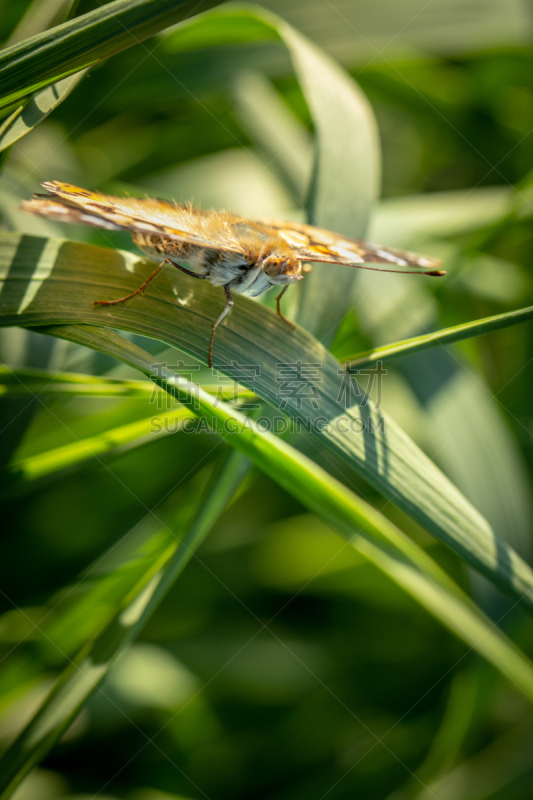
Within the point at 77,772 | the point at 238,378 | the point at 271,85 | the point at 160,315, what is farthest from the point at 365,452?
the point at 271,85

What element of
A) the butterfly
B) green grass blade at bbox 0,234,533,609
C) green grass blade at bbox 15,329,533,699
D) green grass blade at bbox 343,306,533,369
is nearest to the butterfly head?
the butterfly

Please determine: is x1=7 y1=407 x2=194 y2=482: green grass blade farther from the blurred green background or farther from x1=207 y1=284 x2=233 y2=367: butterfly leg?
the blurred green background

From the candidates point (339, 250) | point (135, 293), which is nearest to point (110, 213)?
point (135, 293)

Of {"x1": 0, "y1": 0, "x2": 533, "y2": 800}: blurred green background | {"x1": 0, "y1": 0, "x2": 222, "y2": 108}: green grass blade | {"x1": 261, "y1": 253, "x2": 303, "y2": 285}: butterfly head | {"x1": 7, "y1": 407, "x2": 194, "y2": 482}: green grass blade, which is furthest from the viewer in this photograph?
{"x1": 0, "y1": 0, "x2": 533, "y2": 800}: blurred green background

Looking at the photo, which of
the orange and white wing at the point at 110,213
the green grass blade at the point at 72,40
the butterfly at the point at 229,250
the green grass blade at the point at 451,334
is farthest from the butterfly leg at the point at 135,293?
the green grass blade at the point at 451,334

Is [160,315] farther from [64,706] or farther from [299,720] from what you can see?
[299,720]

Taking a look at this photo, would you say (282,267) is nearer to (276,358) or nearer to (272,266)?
(272,266)
